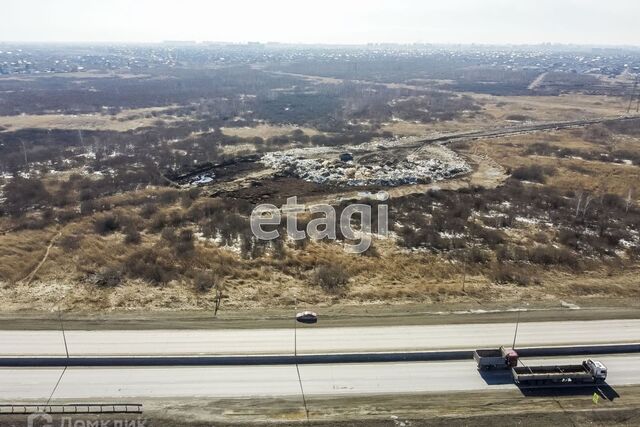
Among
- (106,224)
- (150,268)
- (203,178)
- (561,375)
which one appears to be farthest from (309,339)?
(203,178)

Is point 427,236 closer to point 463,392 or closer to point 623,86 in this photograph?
point 463,392

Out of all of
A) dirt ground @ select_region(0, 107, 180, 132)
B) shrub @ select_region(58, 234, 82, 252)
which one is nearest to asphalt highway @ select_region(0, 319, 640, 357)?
shrub @ select_region(58, 234, 82, 252)

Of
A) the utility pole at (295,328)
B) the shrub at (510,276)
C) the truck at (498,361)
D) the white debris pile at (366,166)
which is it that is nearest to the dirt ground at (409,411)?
the truck at (498,361)

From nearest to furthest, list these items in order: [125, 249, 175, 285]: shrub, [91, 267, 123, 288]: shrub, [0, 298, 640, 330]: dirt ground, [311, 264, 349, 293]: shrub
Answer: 1. [0, 298, 640, 330]: dirt ground
2. [91, 267, 123, 288]: shrub
3. [311, 264, 349, 293]: shrub
4. [125, 249, 175, 285]: shrub

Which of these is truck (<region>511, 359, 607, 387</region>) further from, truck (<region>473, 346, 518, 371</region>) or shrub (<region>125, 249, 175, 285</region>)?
shrub (<region>125, 249, 175, 285</region>)

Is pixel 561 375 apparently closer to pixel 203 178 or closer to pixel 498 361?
pixel 498 361

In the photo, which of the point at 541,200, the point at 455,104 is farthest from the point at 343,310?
the point at 455,104
